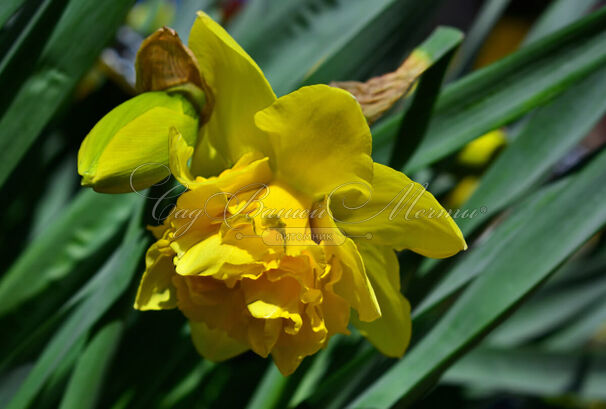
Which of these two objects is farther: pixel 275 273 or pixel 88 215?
pixel 88 215

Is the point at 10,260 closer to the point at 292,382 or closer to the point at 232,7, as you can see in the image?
the point at 292,382

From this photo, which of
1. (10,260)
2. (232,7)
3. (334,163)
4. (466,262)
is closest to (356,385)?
(466,262)

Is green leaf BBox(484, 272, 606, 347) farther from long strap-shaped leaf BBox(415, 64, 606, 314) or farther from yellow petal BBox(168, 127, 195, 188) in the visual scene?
yellow petal BBox(168, 127, 195, 188)

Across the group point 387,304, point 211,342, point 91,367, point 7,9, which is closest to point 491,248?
point 387,304

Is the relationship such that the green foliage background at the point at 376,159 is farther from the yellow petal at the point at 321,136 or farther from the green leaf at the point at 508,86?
the yellow petal at the point at 321,136

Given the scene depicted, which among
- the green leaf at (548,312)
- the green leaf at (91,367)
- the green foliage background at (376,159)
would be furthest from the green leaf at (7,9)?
the green leaf at (548,312)
